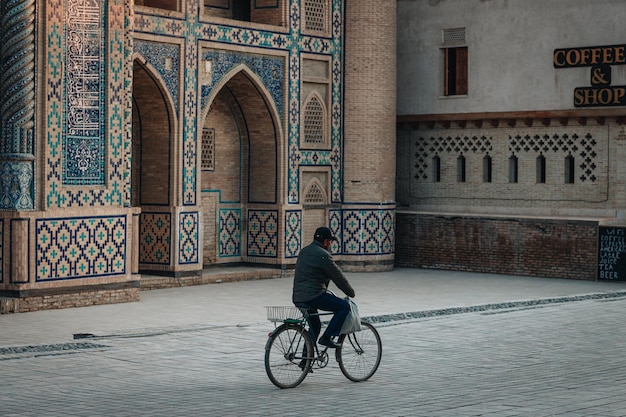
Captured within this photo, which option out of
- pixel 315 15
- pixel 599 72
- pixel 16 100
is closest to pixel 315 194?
pixel 315 15

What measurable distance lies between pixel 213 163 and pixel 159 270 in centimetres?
278

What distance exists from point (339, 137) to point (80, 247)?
7.79 m

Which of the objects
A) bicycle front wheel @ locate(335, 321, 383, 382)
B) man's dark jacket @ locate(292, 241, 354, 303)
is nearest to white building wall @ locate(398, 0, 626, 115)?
bicycle front wheel @ locate(335, 321, 383, 382)

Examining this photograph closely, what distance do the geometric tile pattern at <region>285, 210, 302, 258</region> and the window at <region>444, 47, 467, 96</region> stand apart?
15.4ft

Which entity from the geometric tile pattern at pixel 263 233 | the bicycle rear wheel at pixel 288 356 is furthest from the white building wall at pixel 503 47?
the bicycle rear wheel at pixel 288 356

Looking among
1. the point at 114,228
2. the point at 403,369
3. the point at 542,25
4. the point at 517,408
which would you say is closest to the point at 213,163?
the point at 114,228

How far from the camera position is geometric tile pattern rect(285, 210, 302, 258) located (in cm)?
2278

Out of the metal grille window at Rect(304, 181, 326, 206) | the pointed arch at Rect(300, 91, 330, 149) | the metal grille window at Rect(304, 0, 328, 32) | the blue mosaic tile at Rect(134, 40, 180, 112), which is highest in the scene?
the metal grille window at Rect(304, 0, 328, 32)

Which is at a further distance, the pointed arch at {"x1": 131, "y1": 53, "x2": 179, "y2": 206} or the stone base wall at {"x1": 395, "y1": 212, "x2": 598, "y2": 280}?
the stone base wall at {"x1": 395, "y1": 212, "x2": 598, "y2": 280}

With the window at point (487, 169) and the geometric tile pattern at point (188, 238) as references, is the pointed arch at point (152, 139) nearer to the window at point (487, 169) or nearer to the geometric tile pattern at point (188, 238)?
the geometric tile pattern at point (188, 238)

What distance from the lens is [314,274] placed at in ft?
36.7

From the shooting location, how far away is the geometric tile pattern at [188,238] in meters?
20.6

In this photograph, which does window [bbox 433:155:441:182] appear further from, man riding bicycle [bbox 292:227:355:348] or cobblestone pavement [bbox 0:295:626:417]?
man riding bicycle [bbox 292:227:355:348]

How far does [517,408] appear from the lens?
976 cm
